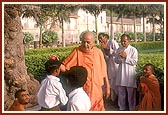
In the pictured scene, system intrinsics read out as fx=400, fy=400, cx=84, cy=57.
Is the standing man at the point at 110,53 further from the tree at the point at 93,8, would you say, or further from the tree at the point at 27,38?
the tree at the point at 27,38

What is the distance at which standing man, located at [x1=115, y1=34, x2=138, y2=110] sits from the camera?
460 cm

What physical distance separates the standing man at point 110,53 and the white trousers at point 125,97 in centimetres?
6

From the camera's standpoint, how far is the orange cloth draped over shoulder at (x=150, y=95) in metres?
4.55

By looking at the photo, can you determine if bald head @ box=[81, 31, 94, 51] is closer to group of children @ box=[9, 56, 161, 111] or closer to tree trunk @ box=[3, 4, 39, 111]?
group of children @ box=[9, 56, 161, 111]

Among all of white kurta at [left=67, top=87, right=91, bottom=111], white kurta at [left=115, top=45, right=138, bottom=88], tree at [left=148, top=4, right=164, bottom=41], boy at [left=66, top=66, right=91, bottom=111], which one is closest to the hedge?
white kurta at [left=115, top=45, right=138, bottom=88]

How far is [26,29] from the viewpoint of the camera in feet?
15.0

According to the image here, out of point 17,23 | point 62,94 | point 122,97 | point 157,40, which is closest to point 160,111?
point 122,97

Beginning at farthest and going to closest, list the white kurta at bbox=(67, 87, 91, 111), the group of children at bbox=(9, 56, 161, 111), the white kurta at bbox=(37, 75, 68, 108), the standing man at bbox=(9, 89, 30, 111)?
1. the standing man at bbox=(9, 89, 30, 111)
2. the white kurta at bbox=(37, 75, 68, 108)
3. the group of children at bbox=(9, 56, 161, 111)
4. the white kurta at bbox=(67, 87, 91, 111)

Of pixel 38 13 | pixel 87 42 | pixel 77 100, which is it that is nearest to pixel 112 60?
pixel 87 42

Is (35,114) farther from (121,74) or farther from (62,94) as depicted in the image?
(121,74)

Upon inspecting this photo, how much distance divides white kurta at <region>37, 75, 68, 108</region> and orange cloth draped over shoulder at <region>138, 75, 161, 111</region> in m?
0.93

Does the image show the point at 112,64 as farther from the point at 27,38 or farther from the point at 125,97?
the point at 27,38

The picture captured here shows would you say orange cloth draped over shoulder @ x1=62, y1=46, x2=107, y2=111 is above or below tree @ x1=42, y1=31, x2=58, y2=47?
below

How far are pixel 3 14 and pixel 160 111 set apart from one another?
2.11m
